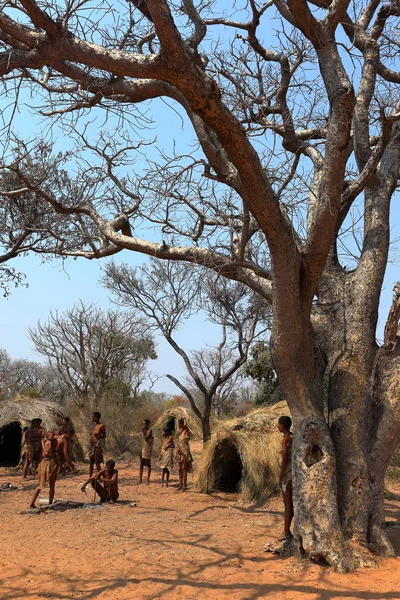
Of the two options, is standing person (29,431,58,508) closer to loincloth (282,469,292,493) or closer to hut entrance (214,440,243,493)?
hut entrance (214,440,243,493)

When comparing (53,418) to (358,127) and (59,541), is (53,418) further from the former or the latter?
(358,127)

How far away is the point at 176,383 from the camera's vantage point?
17.1m

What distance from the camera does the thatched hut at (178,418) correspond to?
718 inches

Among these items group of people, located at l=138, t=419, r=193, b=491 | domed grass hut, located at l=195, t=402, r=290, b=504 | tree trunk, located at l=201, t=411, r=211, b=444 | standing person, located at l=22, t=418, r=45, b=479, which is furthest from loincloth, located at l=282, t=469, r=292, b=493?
tree trunk, located at l=201, t=411, r=211, b=444

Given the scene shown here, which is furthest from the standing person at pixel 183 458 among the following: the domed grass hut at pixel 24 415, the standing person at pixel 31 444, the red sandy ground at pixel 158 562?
the domed grass hut at pixel 24 415

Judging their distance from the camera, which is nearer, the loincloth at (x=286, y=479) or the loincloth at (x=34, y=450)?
the loincloth at (x=286, y=479)

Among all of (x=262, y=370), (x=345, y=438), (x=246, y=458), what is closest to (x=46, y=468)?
(x=246, y=458)

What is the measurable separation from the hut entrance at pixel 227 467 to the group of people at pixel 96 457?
65cm

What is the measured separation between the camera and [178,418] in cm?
1825

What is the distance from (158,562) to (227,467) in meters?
6.43

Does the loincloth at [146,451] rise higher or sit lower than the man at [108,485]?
higher

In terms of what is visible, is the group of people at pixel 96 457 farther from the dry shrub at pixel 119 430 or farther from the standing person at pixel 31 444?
the dry shrub at pixel 119 430

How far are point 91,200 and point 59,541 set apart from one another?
16.7 ft

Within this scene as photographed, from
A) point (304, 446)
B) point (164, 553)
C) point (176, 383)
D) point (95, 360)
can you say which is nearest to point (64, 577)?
point (164, 553)
